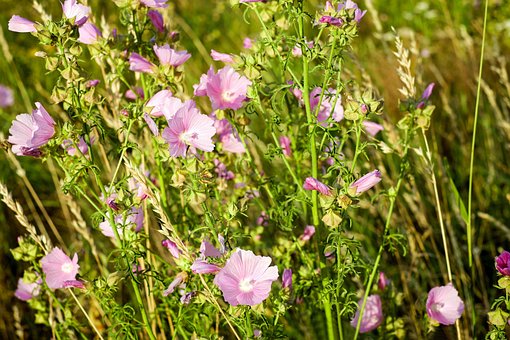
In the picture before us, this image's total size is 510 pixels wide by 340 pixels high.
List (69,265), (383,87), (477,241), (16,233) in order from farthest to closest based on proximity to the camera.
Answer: (383,87) → (16,233) → (477,241) → (69,265)

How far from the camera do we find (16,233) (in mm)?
2721

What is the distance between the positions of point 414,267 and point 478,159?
1.12 m

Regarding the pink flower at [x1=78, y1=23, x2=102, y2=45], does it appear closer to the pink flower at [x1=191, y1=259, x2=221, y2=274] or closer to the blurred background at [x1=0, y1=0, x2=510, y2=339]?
Answer: the blurred background at [x1=0, y1=0, x2=510, y2=339]

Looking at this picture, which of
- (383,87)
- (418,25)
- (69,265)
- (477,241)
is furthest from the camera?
(418,25)

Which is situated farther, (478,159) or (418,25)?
(418,25)

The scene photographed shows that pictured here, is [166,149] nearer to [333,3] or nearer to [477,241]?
[333,3]

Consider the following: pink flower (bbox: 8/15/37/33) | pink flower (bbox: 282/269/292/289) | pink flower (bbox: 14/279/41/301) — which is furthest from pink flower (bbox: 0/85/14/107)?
pink flower (bbox: 282/269/292/289)

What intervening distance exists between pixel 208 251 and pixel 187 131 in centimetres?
21

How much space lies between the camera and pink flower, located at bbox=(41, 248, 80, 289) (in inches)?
52.4

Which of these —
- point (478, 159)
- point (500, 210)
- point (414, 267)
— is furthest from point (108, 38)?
point (478, 159)

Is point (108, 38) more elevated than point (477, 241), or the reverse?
point (108, 38)

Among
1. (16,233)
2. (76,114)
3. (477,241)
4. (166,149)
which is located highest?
(76,114)

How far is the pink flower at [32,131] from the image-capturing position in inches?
45.2

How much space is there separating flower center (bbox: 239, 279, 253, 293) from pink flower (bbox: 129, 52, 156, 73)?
1.52ft
